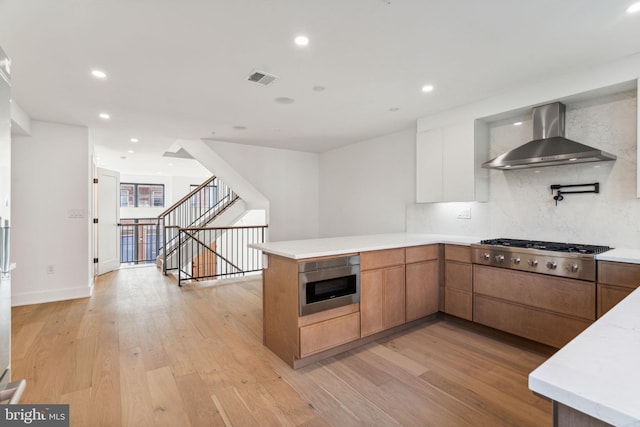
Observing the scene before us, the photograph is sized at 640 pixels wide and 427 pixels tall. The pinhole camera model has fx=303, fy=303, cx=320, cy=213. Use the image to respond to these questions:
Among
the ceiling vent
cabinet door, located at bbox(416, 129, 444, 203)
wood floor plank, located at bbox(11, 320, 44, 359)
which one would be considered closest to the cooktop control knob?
cabinet door, located at bbox(416, 129, 444, 203)

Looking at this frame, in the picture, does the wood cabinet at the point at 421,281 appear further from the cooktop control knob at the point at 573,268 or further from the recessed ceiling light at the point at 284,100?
the recessed ceiling light at the point at 284,100

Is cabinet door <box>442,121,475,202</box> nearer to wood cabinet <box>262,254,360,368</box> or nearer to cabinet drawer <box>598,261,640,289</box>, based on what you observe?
cabinet drawer <box>598,261,640,289</box>

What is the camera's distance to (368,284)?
282cm

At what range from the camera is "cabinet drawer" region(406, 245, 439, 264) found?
3164mm

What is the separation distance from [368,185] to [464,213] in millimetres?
1888

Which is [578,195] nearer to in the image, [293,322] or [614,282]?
[614,282]

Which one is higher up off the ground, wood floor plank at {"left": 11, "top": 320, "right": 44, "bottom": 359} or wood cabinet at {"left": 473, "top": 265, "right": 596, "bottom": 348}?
wood cabinet at {"left": 473, "top": 265, "right": 596, "bottom": 348}

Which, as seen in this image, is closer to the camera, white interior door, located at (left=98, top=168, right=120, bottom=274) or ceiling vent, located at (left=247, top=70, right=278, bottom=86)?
ceiling vent, located at (left=247, top=70, right=278, bottom=86)

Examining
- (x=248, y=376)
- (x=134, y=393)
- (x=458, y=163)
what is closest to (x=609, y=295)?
(x=458, y=163)

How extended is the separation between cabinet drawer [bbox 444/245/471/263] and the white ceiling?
65.1 inches

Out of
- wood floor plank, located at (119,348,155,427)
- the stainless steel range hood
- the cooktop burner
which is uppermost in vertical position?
the stainless steel range hood

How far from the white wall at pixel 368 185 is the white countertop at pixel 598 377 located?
3.81 m

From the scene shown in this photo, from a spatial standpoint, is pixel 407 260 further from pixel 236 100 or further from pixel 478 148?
→ pixel 236 100

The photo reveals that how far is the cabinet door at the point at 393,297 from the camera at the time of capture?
117 inches
